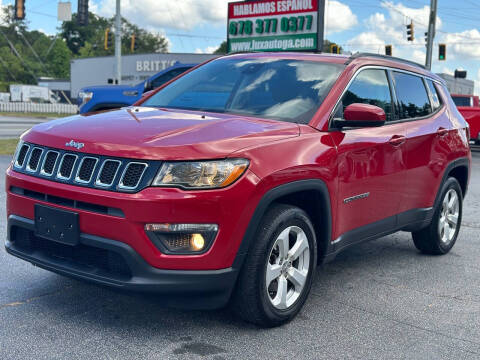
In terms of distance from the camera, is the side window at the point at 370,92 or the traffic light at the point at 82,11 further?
the traffic light at the point at 82,11

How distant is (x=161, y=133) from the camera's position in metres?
3.58

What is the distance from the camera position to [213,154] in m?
3.43

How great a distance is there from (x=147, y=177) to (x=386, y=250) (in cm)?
363

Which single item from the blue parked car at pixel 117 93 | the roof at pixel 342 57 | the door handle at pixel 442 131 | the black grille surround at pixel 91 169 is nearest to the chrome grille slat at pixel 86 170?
the black grille surround at pixel 91 169

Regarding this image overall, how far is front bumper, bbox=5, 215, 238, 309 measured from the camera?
3.38 metres

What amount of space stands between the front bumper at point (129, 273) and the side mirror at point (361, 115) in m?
1.42

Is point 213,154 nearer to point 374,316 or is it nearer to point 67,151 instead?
point 67,151

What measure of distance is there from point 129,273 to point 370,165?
6.70ft

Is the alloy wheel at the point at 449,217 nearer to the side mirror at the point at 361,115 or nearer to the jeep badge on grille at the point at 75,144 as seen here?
the side mirror at the point at 361,115

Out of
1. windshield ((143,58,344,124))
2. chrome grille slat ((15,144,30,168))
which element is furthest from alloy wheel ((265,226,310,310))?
chrome grille slat ((15,144,30,168))

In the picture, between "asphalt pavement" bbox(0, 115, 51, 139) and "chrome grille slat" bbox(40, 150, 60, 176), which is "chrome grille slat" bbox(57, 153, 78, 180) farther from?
"asphalt pavement" bbox(0, 115, 51, 139)

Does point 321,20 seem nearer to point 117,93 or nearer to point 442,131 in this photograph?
point 117,93

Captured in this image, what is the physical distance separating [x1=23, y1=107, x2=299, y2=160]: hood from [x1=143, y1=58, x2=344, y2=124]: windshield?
0.89 feet

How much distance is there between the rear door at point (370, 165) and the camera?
4352 mm
